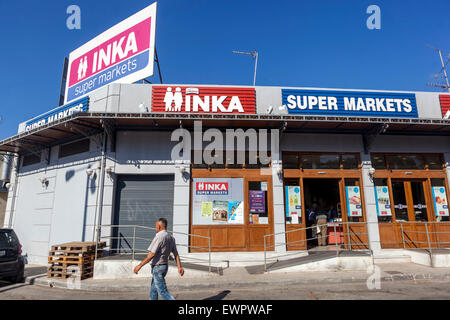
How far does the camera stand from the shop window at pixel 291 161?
1030 centimetres

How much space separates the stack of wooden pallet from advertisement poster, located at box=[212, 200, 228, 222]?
4211mm

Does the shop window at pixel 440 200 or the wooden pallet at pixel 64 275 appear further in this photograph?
the shop window at pixel 440 200

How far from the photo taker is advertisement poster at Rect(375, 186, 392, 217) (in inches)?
400

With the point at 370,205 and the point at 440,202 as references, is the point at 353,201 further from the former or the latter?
the point at 440,202

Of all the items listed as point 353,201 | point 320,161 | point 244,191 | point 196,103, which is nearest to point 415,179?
point 353,201

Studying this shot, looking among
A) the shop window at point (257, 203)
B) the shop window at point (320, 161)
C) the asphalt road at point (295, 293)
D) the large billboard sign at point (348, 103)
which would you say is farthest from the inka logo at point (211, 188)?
the large billboard sign at point (348, 103)

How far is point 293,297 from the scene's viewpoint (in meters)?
6.05

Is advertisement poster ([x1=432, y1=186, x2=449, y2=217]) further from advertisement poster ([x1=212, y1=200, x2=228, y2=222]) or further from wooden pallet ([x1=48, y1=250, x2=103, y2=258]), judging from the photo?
wooden pallet ([x1=48, y1=250, x2=103, y2=258])

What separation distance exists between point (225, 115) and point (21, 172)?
11.5 metres

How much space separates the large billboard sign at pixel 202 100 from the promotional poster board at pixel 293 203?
3.41 m

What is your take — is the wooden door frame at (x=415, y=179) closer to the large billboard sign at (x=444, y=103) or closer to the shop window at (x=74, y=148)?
the large billboard sign at (x=444, y=103)

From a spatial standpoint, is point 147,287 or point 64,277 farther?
point 64,277

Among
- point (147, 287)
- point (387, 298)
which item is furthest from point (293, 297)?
point (147, 287)
